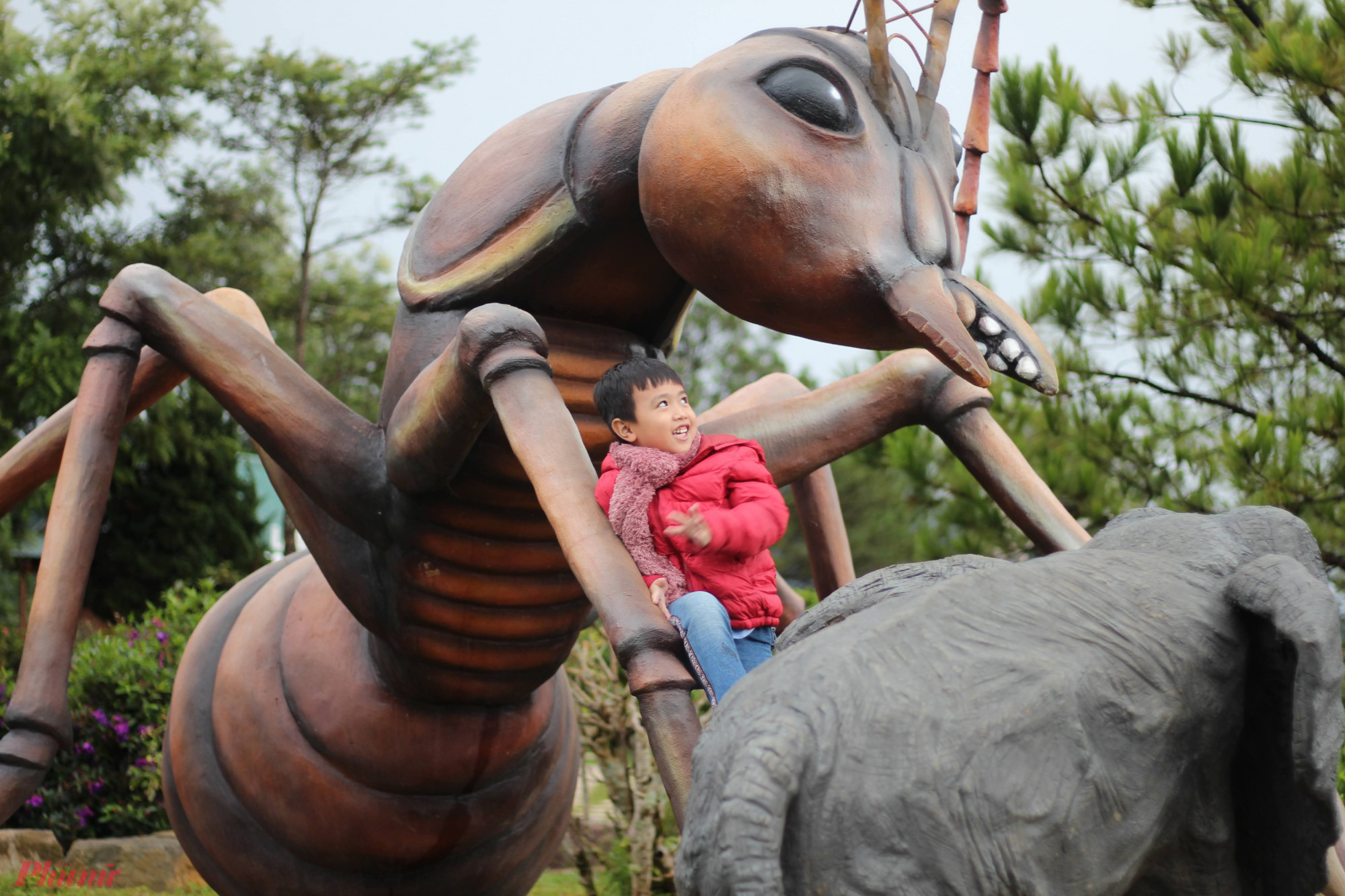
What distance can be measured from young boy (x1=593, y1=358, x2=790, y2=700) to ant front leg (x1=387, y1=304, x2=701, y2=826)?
0.21 ft

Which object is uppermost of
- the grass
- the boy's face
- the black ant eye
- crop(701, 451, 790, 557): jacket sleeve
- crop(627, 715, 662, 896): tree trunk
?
the black ant eye

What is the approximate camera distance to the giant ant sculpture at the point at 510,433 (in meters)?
1.49

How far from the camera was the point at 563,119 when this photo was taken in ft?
6.37

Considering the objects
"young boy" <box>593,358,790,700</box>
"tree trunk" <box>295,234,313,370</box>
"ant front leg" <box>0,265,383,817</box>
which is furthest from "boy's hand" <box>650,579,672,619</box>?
"tree trunk" <box>295,234,313,370</box>

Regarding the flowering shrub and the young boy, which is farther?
the flowering shrub

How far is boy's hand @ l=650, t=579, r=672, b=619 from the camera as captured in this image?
4.65ft

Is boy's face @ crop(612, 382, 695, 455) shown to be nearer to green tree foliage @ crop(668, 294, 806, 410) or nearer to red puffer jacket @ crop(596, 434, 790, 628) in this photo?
red puffer jacket @ crop(596, 434, 790, 628)

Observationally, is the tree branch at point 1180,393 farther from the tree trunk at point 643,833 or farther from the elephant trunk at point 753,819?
the elephant trunk at point 753,819

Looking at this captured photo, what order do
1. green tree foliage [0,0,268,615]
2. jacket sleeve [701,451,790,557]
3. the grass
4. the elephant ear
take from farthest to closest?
green tree foliage [0,0,268,615]
the grass
jacket sleeve [701,451,790,557]
the elephant ear

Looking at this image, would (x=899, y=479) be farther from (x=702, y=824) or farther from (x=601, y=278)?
(x=702, y=824)

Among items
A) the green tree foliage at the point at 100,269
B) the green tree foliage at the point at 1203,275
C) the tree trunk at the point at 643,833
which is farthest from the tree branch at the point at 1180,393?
the green tree foliage at the point at 100,269

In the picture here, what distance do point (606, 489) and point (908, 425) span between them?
704mm

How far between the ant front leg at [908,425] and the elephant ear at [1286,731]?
873mm

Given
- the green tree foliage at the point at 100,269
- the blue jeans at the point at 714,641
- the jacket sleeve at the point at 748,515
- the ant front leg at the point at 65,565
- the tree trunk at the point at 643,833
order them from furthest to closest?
the green tree foliage at the point at 100,269
the tree trunk at the point at 643,833
the ant front leg at the point at 65,565
the jacket sleeve at the point at 748,515
the blue jeans at the point at 714,641
